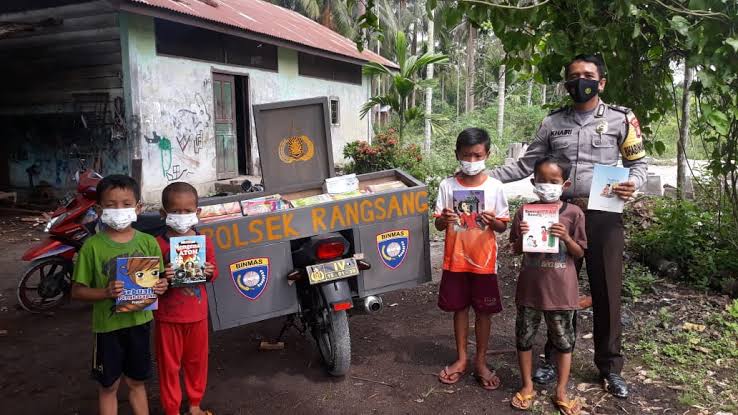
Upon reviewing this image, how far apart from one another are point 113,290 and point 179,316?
0.40 metres

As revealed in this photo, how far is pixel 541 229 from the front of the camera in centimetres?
290

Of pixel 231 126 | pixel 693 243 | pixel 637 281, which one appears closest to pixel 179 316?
pixel 637 281

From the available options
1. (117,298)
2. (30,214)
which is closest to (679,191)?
(117,298)

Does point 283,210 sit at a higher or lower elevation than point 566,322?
higher

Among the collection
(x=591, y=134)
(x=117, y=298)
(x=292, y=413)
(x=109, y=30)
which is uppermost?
(x=109, y=30)

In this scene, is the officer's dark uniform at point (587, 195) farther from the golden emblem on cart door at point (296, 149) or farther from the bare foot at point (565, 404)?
the golden emblem on cart door at point (296, 149)

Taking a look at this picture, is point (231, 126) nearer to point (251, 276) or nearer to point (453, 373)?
point (251, 276)

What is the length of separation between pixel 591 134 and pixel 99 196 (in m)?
2.74

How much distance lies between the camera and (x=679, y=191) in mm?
5719

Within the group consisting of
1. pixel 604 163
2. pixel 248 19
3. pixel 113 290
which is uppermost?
pixel 248 19

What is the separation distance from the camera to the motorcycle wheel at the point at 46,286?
187 inches

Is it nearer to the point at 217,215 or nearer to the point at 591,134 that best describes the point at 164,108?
the point at 217,215

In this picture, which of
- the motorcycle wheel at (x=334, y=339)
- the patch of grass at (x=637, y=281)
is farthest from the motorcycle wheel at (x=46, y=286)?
the patch of grass at (x=637, y=281)

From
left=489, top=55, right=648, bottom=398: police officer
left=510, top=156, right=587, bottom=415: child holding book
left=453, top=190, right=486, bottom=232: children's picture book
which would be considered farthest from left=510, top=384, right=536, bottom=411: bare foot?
left=453, top=190, right=486, bottom=232: children's picture book
